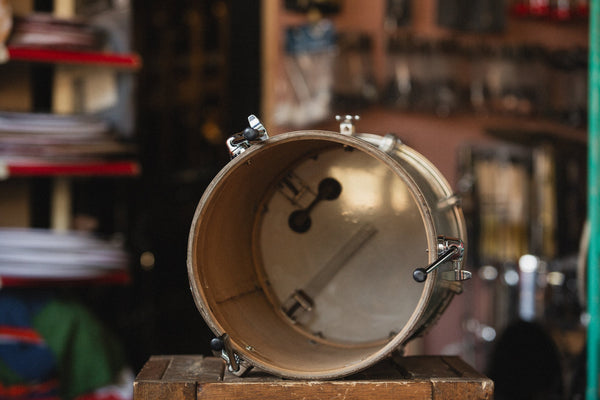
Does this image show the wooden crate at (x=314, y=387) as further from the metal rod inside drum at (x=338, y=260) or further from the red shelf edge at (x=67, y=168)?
the red shelf edge at (x=67, y=168)

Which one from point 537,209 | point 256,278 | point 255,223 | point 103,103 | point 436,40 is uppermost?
point 436,40

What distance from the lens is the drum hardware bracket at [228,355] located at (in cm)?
131

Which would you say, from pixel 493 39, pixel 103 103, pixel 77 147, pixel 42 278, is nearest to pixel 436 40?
pixel 493 39

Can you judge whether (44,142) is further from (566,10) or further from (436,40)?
(566,10)

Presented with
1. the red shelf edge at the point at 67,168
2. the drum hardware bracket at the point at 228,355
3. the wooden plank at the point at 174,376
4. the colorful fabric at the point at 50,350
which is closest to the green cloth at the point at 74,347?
the colorful fabric at the point at 50,350

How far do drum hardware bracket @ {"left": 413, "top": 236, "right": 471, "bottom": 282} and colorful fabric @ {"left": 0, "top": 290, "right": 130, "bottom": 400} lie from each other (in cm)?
147

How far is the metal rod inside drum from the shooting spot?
4.90ft

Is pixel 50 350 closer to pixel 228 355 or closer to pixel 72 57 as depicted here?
pixel 72 57

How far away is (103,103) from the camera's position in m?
2.69

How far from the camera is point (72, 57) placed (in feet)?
8.02

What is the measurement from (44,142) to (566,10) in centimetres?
300

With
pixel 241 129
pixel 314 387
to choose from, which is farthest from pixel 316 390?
pixel 241 129

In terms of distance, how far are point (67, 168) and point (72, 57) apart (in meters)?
0.39

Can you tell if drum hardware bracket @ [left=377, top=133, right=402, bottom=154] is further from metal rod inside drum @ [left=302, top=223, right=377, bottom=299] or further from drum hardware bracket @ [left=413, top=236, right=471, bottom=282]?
drum hardware bracket @ [left=413, top=236, right=471, bottom=282]
